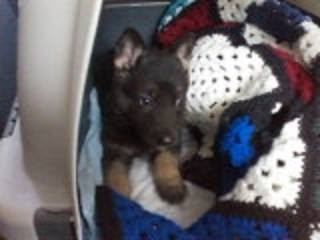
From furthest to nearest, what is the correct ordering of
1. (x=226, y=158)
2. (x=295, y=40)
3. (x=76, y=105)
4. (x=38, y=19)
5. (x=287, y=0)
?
1. (x=287, y=0)
2. (x=295, y=40)
3. (x=226, y=158)
4. (x=38, y=19)
5. (x=76, y=105)

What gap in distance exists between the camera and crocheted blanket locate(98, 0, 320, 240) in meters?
1.23

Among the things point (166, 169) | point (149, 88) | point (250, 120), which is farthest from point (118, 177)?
point (250, 120)

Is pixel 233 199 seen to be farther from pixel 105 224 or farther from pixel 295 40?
pixel 295 40

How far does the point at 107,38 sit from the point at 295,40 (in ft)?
1.88

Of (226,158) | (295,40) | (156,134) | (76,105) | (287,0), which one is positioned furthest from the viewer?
(287,0)

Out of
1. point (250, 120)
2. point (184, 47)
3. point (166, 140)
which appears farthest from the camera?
point (184, 47)

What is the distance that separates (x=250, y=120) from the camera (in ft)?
4.59

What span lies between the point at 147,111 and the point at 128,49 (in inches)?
6.6

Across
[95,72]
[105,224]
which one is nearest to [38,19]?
[105,224]

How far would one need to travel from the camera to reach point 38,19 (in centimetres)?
105

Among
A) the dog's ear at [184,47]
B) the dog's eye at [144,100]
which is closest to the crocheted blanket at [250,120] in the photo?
the dog's ear at [184,47]

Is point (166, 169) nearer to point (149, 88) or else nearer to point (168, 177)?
point (168, 177)

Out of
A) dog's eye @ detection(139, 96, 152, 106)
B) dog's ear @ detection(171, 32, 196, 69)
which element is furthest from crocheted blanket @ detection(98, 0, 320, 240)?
Answer: dog's eye @ detection(139, 96, 152, 106)

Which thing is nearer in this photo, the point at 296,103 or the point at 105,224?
the point at 105,224
